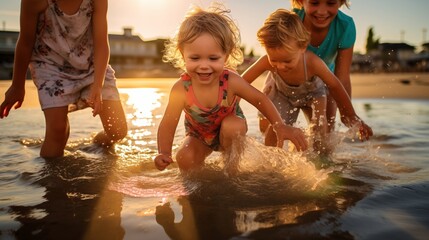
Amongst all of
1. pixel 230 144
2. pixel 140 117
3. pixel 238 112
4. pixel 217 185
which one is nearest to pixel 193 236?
pixel 217 185

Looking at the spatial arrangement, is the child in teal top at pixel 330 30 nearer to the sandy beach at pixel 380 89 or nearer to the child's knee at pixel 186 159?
the child's knee at pixel 186 159

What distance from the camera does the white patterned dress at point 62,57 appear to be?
11.5ft

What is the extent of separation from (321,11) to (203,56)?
1.34 m

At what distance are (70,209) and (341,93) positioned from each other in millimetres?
2365

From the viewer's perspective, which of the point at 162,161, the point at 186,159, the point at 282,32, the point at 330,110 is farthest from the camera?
the point at 330,110

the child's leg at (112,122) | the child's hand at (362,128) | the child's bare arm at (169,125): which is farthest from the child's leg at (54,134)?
the child's hand at (362,128)

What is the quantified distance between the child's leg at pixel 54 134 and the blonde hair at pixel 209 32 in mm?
1127

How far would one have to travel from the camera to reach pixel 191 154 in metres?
2.93

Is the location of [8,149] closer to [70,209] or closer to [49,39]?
[49,39]

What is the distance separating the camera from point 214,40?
109 inches

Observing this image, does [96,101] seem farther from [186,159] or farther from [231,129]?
[231,129]

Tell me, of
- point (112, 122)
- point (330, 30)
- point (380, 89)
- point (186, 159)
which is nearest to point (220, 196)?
point (186, 159)

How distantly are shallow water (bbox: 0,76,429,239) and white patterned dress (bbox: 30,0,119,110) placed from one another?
559 millimetres

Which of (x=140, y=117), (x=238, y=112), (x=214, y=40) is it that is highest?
(x=214, y=40)
